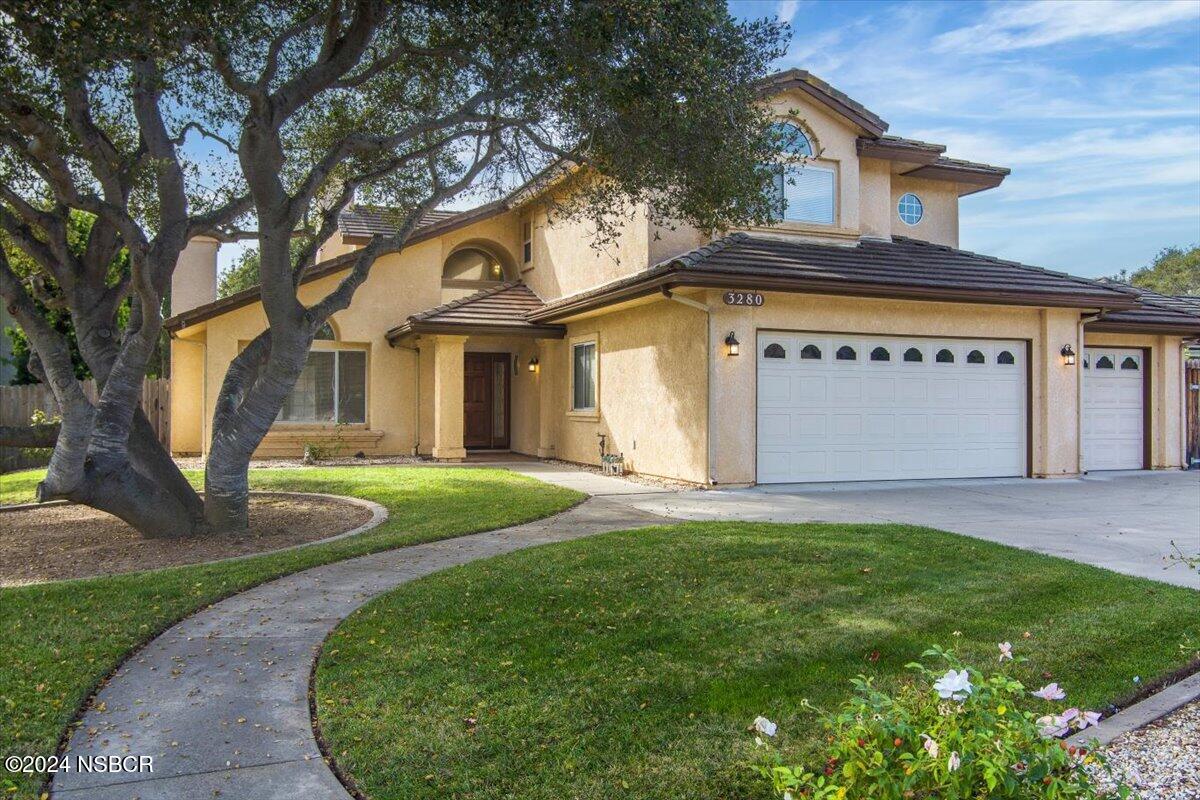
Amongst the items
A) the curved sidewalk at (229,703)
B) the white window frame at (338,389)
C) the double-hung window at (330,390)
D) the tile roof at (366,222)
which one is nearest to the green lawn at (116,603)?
the curved sidewalk at (229,703)

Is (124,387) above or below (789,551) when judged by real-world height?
above

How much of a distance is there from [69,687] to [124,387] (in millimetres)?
5076

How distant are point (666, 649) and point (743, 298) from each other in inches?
347

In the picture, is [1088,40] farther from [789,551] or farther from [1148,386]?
[789,551]

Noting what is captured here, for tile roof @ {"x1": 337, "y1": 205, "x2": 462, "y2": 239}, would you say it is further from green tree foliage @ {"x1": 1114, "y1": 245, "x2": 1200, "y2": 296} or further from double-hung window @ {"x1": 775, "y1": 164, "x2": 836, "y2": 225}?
green tree foliage @ {"x1": 1114, "y1": 245, "x2": 1200, "y2": 296}

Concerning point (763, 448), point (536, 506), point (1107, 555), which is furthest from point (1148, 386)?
point (536, 506)

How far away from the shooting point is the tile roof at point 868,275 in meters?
13.2

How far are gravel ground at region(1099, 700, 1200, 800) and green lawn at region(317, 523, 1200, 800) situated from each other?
0.35 metres

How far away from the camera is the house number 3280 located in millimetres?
13396

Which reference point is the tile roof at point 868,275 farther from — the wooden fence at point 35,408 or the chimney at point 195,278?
the wooden fence at point 35,408

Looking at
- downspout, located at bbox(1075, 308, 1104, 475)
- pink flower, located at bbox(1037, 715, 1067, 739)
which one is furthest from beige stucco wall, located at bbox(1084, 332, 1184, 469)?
pink flower, located at bbox(1037, 715, 1067, 739)

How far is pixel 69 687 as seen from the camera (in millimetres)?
4895

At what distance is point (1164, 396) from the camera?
58.3 ft

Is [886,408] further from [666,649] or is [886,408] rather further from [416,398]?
[666,649]
